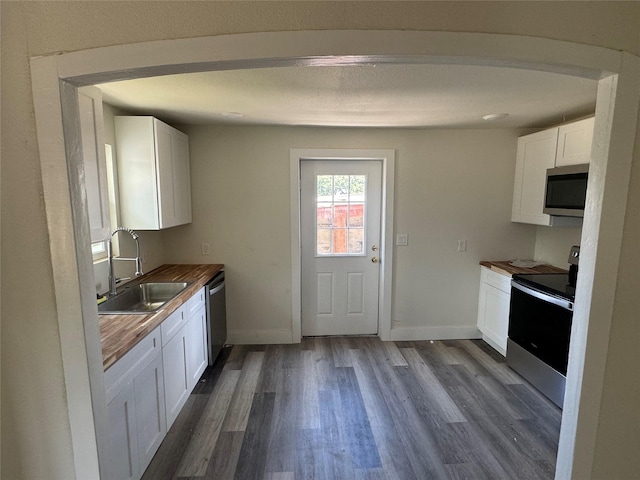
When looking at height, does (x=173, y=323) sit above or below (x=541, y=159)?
below

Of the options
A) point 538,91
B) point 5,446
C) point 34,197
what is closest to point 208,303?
point 5,446

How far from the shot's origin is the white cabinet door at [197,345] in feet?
7.90

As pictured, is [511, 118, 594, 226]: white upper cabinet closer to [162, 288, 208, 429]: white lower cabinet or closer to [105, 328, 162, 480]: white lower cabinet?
[162, 288, 208, 429]: white lower cabinet

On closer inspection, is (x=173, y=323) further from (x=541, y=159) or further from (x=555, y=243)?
(x=555, y=243)

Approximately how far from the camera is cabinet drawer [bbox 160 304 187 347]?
1945 mm

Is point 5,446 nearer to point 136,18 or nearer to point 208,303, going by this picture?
point 136,18

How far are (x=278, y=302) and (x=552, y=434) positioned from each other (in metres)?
2.40

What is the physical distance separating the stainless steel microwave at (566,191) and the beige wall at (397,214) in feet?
2.02

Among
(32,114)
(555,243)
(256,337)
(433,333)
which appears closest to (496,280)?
(555,243)

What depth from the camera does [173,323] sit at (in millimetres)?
2076

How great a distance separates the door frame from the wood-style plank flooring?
0.40m

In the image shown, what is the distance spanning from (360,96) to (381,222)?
152cm

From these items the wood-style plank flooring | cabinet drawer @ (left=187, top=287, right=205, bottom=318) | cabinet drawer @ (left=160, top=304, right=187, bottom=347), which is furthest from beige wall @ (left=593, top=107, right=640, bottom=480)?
cabinet drawer @ (left=187, top=287, right=205, bottom=318)

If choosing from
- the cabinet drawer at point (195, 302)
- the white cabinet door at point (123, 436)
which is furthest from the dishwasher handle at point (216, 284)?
the white cabinet door at point (123, 436)
